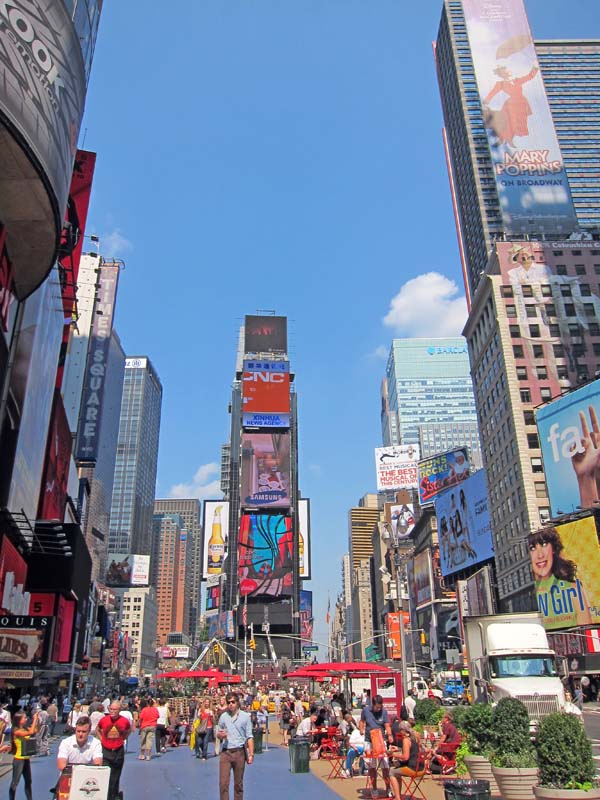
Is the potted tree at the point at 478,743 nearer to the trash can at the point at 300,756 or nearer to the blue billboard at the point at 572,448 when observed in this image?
the trash can at the point at 300,756

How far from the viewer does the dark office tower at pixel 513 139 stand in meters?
103

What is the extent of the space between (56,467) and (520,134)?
3819 inches

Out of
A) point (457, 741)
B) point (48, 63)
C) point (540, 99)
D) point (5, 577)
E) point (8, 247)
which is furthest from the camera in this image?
point (540, 99)

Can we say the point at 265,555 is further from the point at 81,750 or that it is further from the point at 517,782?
the point at 81,750

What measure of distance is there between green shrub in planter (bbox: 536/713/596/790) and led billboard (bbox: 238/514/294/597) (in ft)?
350

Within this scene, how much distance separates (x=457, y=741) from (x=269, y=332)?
123372 mm

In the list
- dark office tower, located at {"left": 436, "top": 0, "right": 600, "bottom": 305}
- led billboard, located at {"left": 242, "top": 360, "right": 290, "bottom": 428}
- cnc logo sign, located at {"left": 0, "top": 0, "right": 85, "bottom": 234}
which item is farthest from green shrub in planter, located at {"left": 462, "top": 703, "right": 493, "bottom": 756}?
led billboard, located at {"left": 242, "top": 360, "right": 290, "bottom": 428}

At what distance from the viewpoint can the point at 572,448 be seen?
5809cm

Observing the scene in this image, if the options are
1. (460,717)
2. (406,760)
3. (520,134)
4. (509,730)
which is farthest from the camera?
(520,134)

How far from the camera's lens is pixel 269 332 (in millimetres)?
135875

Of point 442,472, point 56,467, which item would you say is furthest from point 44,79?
point 442,472

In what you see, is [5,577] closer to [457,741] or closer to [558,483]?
[457,741]

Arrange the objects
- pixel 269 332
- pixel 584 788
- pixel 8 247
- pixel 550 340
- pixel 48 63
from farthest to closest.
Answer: pixel 269 332, pixel 550 340, pixel 8 247, pixel 48 63, pixel 584 788

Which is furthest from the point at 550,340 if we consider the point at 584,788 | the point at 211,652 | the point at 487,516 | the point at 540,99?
the point at 211,652
